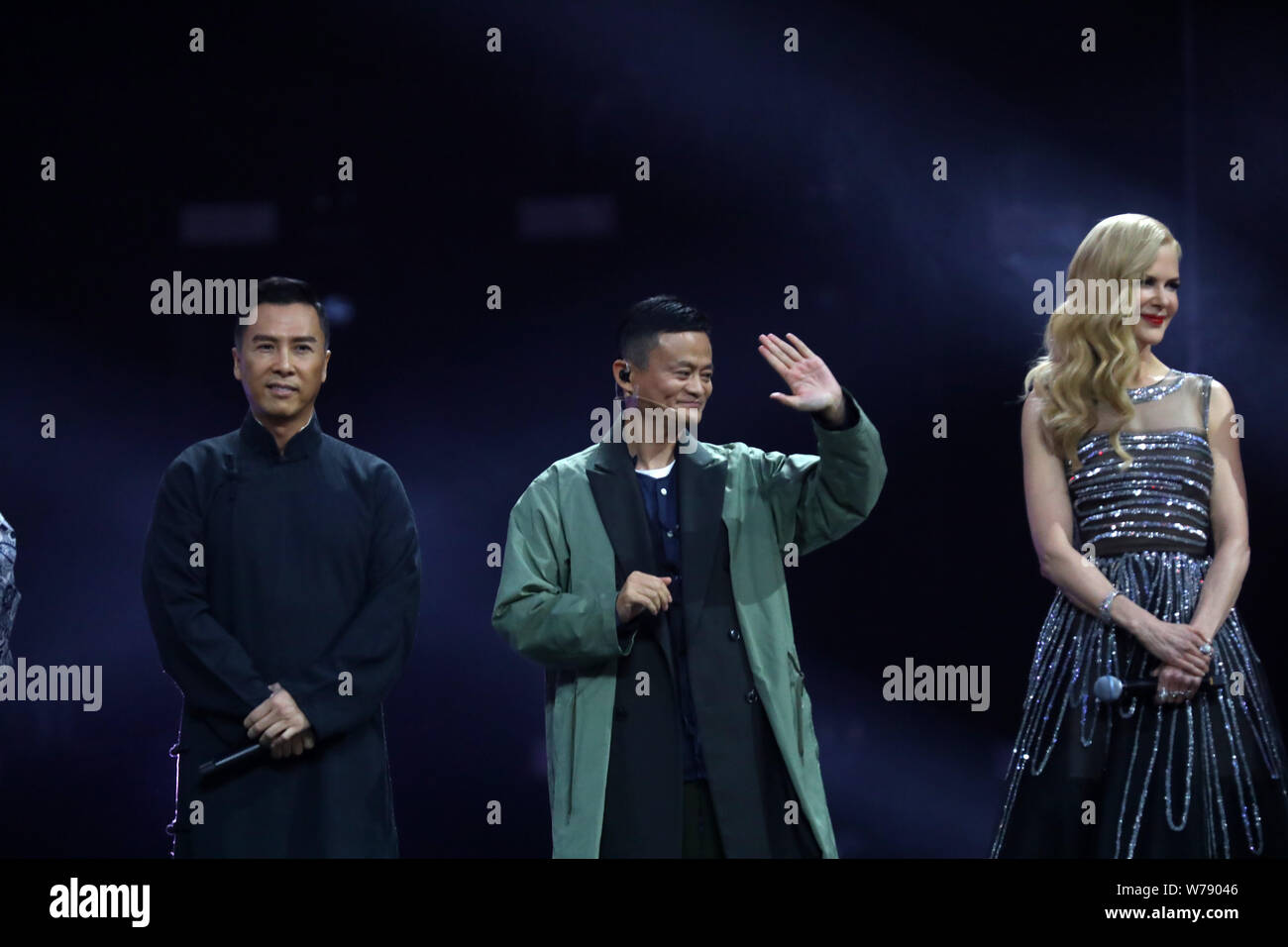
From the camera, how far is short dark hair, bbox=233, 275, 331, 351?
13.7ft

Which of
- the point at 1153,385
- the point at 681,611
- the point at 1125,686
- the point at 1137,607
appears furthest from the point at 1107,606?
the point at 681,611

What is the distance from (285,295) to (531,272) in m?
0.81

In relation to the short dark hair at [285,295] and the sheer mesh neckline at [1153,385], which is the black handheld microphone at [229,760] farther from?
the sheer mesh neckline at [1153,385]

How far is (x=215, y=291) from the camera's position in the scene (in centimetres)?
452

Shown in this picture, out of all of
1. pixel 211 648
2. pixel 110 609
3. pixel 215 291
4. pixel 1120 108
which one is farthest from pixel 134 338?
pixel 1120 108

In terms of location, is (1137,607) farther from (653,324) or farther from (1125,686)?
(653,324)

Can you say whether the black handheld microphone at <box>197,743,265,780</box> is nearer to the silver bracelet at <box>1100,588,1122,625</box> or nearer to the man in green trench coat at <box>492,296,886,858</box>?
the man in green trench coat at <box>492,296,886,858</box>

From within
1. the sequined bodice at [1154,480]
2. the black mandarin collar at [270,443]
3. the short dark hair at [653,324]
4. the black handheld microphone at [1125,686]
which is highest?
the short dark hair at [653,324]

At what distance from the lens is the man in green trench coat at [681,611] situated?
3.78m

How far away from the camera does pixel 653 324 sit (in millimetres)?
4090

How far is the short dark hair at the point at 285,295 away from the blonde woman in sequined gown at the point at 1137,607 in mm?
1737

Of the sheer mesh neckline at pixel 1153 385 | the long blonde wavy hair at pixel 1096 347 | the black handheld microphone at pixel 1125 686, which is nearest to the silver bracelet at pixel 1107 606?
the black handheld microphone at pixel 1125 686
